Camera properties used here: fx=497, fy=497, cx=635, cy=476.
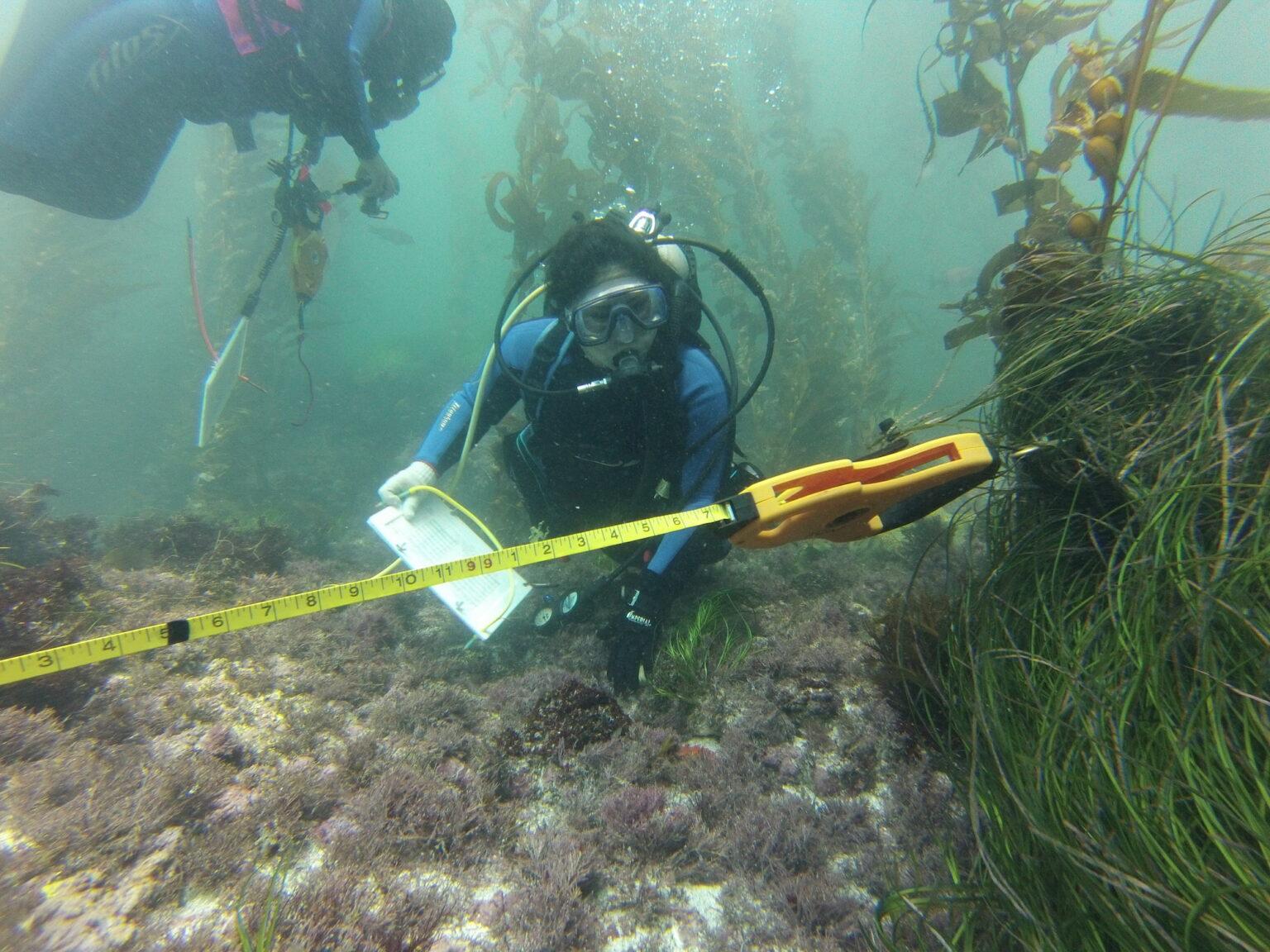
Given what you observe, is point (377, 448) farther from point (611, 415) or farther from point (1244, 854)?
point (1244, 854)

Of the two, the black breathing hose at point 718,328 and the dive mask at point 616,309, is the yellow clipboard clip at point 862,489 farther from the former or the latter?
the dive mask at point 616,309

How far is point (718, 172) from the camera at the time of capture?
1319cm

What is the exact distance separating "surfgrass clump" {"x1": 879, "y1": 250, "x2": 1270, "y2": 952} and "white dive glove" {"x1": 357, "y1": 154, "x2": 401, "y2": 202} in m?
6.40

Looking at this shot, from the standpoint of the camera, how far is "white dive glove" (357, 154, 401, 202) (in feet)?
18.4

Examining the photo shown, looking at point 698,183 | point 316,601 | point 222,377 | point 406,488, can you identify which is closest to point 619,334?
point 406,488

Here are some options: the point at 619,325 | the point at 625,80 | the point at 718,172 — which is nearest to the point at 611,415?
the point at 619,325

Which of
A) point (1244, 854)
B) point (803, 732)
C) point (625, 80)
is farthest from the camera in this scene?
point (625, 80)

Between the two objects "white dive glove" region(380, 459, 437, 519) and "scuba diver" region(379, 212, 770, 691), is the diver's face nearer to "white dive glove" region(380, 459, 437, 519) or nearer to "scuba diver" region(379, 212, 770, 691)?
"scuba diver" region(379, 212, 770, 691)

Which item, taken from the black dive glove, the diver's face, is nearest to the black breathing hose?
the diver's face

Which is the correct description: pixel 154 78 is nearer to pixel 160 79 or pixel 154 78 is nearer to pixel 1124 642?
pixel 160 79

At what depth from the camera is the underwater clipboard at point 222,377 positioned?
5.73m

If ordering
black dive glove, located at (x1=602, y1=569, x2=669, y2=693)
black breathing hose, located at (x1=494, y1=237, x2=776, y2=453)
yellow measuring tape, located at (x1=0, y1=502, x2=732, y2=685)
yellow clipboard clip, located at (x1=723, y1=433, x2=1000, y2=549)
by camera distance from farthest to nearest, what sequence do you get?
black breathing hose, located at (x1=494, y1=237, x2=776, y2=453) < black dive glove, located at (x1=602, y1=569, x2=669, y2=693) < yellow clipboard clip, located at (x1=723, y1=433, x2=1000, y2=549) < yellow measuring tape, located at (x1=0, y1=502, x2=732, y2=685)

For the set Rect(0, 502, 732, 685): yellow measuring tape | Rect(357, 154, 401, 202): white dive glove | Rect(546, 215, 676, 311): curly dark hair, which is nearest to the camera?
Rect(0, 502, 732, 685): yellow measuring tape

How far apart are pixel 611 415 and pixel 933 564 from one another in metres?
3.33
